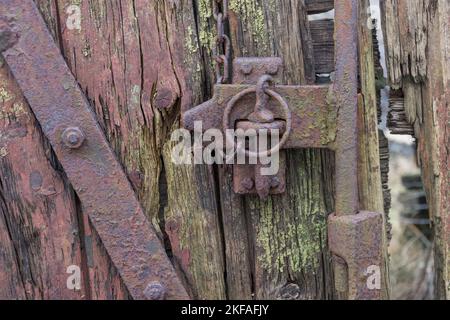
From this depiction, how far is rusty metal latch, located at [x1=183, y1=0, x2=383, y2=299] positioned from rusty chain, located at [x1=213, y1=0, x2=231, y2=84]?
26 mm

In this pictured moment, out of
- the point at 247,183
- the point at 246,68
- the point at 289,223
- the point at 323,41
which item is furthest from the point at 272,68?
the point at 289,223

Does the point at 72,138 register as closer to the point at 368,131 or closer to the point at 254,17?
the point at 254,17

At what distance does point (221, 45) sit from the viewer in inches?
49.8

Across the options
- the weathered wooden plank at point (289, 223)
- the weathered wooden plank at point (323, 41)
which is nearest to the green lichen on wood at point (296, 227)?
the weathered wooden plank at point (289, 223)

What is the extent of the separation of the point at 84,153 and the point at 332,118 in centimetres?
58

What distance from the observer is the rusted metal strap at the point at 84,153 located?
1242 millimetres

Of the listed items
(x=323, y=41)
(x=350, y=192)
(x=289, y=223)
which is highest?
(x=323, y=41)

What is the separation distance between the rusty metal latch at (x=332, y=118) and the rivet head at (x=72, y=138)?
0.83 ft

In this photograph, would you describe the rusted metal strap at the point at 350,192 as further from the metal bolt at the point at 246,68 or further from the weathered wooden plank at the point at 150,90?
the weathered wooden plank at the point at 150,90

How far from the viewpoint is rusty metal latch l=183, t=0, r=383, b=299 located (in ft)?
3.83

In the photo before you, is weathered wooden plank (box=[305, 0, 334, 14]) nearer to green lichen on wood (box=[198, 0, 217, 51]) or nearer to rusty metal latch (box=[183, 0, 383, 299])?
rusty metal latch (box=[183, 0, 383, 299])

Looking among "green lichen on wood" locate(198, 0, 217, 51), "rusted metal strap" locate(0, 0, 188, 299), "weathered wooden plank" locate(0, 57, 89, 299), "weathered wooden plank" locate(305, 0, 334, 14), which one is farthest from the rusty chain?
"weathered wooden plank" locate(0, 57, 89, 299)

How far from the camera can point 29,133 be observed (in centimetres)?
129


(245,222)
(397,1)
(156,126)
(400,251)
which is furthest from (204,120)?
(400,251)
